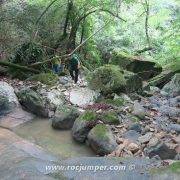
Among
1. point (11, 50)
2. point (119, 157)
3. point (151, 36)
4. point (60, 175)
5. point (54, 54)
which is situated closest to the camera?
point (60, 175)

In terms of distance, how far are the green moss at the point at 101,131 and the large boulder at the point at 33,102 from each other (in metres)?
2.54

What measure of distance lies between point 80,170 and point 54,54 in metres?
9.50

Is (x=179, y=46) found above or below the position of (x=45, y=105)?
above

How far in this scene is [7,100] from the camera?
404 inches

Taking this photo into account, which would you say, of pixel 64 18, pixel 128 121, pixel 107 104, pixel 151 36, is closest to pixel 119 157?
pixel 128 121

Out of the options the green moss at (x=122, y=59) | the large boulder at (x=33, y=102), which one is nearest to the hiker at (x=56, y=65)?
the green moss at (x=122, y=59)

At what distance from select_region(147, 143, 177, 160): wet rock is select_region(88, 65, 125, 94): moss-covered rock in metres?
4.24

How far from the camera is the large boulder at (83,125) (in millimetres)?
8430

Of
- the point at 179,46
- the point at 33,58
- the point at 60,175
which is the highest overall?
the point at 179,46

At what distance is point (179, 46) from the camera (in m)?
15.5

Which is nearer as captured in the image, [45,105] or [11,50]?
[45,105]

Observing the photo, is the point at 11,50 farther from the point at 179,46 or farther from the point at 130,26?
the point at 130,26

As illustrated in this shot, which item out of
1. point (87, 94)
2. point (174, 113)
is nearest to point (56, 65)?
point (87, 94)

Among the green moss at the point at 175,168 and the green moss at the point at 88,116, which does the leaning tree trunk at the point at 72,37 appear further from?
the green moss at the point at 175,168
